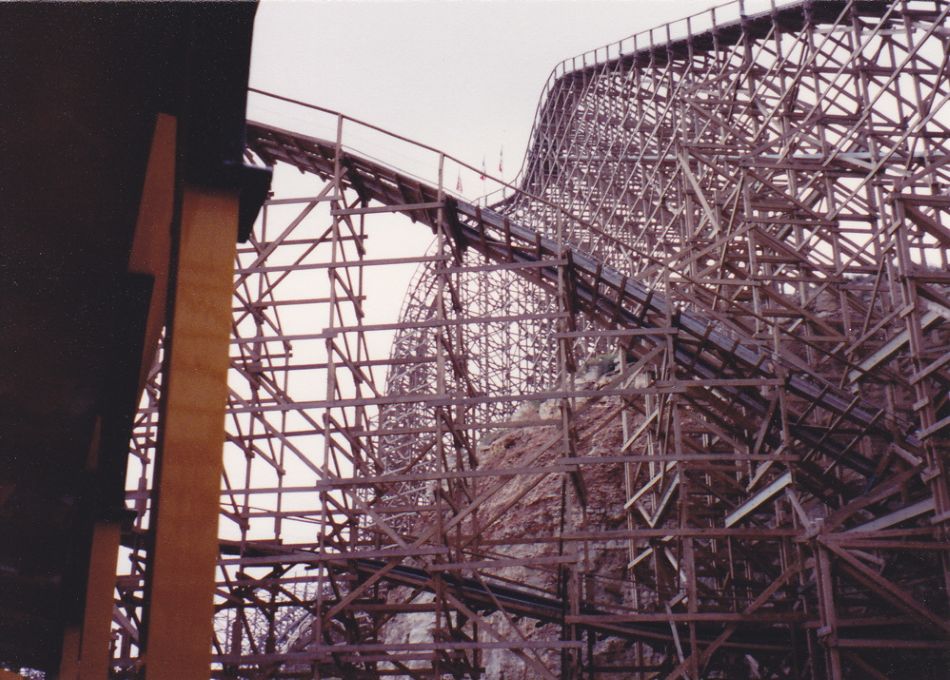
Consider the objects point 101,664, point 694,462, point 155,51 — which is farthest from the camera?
point 694,462

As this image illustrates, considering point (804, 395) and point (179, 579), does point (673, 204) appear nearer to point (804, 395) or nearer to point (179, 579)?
point (804, 395)

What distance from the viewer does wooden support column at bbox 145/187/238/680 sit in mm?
3838

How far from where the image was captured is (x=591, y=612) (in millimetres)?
15109

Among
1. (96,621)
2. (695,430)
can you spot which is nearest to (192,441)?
(96,621)

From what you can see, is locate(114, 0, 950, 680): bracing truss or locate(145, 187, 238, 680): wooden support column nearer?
locate(145, 187, 238, 680): wooden support column

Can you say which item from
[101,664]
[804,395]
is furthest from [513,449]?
[101,664]

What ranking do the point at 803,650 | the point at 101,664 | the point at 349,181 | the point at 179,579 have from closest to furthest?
the point at 179,579, the point at 101,664, the point at 803,650, the point at 349,181

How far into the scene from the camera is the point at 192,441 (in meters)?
3.97

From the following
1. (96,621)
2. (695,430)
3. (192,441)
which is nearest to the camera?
(192,441)

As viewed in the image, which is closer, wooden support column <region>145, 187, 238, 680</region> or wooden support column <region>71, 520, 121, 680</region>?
wooden support column <region>145, 187, 238, 680</region>

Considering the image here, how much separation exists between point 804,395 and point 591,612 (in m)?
3.83

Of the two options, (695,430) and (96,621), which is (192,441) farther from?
(695,430)

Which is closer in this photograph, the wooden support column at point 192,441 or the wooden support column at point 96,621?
the wooden support column at point 192,441

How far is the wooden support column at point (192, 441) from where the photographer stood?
151 inches
